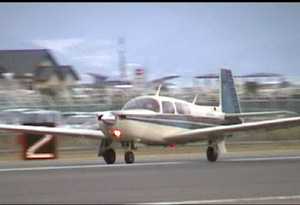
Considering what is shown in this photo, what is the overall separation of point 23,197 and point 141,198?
1973mm

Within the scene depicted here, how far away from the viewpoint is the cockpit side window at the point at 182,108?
2296cm

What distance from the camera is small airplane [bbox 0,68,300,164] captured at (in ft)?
70.2

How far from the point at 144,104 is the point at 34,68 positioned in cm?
3987

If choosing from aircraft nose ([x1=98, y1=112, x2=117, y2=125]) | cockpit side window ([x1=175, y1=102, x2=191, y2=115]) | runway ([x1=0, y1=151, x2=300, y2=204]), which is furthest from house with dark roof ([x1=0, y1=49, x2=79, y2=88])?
runway ([x1=0, y1=151, x2=300, y2=204])

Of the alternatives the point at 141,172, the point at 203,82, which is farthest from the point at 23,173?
the point at 203,82

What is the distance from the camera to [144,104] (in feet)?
72.9

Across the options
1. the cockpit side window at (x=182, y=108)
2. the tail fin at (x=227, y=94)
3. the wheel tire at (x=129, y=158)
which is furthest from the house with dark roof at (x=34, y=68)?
the wheel tire at (x=129, y=158)

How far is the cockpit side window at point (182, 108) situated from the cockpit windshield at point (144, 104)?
901 millimetres

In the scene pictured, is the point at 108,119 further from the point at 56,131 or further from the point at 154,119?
the point at 56,131

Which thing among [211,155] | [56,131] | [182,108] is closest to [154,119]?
[182,108]

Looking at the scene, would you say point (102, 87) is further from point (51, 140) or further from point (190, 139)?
point (190, 139)

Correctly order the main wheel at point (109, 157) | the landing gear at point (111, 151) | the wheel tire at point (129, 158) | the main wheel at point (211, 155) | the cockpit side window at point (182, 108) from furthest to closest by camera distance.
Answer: the cockpit side window at point (182, 108) → the main wheel at point (211, 155) → the main wheel at point (109, 157) → the landing gear at point (111, 151) → the wheel tire at point (129, 158)

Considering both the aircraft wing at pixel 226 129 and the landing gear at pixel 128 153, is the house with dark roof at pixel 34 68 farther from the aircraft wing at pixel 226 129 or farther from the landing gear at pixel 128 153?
the landing gear at pixel 128 153

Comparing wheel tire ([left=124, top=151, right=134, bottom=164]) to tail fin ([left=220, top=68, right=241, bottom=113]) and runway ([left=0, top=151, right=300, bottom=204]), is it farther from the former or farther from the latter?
tail fin ([left=220, top=68, right=241, bottom=113])
